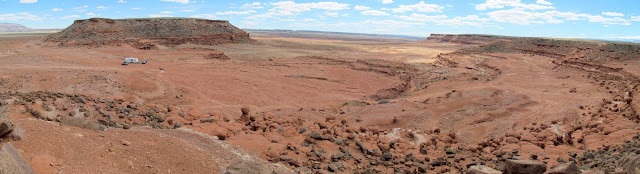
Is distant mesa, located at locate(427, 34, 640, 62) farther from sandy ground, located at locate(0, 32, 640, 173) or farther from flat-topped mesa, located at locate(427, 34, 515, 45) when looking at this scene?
flat-topped mesa, located at locate(427, 34, 515, 45)

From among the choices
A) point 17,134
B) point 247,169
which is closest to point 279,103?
point 247,169

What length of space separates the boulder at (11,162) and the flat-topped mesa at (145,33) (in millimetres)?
40458

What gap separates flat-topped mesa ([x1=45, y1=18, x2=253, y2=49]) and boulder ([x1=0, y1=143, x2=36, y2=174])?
40.5 metres

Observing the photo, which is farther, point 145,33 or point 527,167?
point 145,33

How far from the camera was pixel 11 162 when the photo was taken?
361 centimetres

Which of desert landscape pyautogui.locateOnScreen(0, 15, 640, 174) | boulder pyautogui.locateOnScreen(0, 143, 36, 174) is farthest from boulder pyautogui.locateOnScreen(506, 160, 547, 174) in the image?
boulder pyautogui.locateOnScreen(0, 143, 36, 174)

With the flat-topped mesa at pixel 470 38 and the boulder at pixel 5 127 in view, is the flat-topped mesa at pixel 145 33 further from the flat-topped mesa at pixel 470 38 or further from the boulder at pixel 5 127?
the flat-topped mesa at pixel 470 38

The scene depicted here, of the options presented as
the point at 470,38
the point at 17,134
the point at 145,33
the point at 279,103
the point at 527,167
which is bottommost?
the point at 279,103

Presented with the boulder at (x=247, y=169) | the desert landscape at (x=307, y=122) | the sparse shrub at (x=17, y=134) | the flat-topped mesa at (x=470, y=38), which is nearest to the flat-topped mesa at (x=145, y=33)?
the desert landscape at (x=307, y=122)

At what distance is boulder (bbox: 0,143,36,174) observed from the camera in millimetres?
3439

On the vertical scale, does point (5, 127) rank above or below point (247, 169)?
above

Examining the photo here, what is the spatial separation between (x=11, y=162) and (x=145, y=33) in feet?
167

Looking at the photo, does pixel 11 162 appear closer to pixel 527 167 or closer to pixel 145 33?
pixel 527 167

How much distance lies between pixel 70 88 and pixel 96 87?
101 cm
